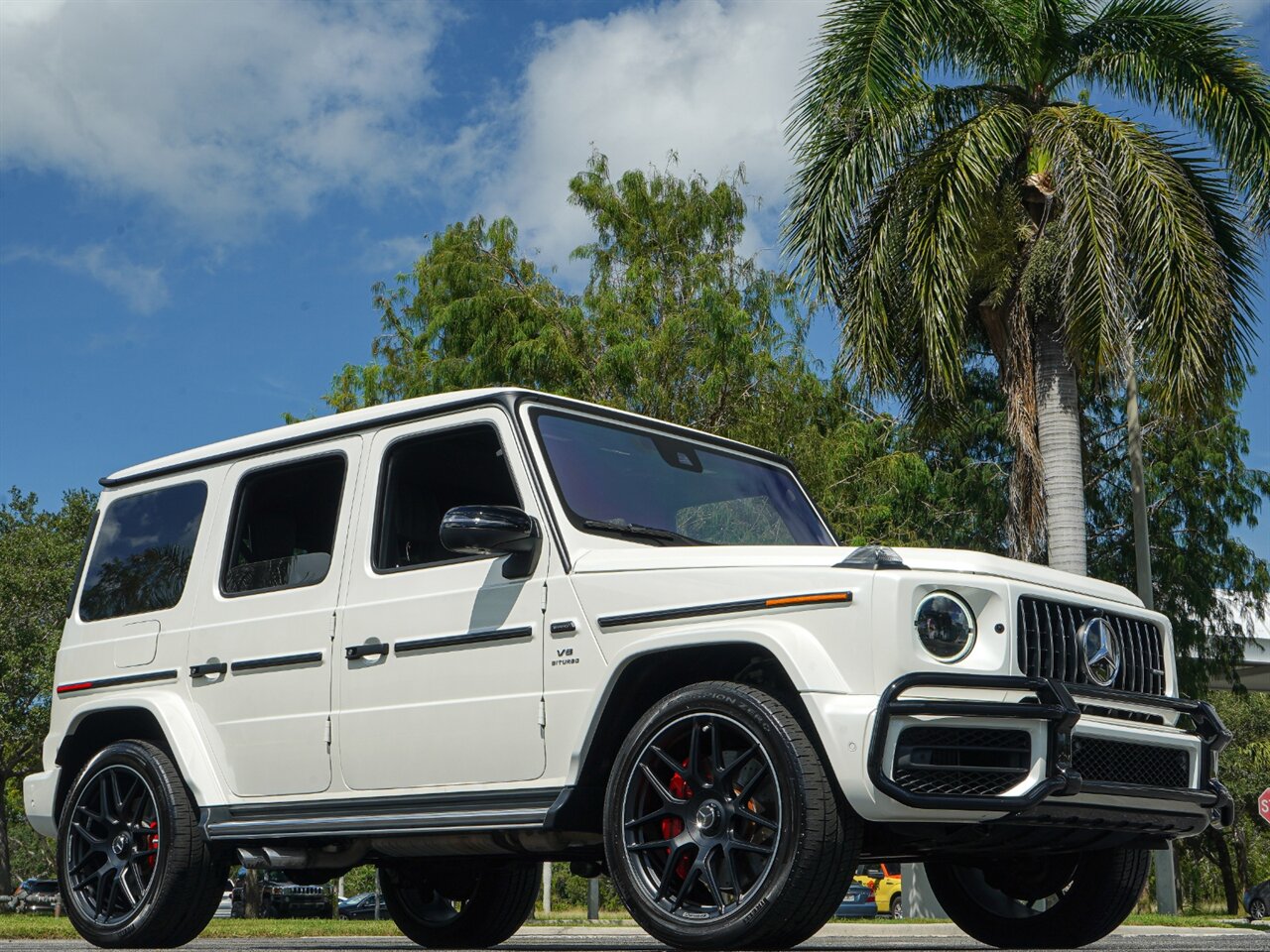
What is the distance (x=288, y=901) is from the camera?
151ft

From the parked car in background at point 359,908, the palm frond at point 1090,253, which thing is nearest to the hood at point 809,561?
→ the palm frond at point 1090,253

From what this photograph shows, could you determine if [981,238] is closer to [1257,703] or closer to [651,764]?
[651,764]

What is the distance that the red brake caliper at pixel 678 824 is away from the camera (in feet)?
17.5

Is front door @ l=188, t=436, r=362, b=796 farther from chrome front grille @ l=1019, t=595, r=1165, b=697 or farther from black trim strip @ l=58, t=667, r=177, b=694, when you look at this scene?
chrome front grille @ l=1019, t=595, r=1165, b=697

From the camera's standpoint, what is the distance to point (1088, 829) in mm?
5328

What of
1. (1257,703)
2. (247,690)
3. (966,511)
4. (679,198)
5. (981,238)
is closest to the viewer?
(247,690)

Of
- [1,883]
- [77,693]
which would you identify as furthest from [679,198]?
[1,883]

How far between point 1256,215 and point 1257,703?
36837 millimetres

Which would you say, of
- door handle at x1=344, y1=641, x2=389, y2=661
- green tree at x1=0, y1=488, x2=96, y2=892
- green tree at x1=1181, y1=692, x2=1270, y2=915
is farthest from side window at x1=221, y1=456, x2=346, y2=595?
green tree at x1=1181, y1=692, x2=1270, y2=915

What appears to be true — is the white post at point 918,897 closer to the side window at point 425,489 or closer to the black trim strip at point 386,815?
the black trim strip at point 386,815

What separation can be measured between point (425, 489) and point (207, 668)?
4.46 ft

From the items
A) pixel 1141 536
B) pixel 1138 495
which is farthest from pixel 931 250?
pixel 1141 536

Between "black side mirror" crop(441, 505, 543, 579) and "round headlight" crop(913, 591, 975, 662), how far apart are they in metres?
1.62

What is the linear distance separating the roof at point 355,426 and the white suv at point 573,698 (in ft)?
0.07
